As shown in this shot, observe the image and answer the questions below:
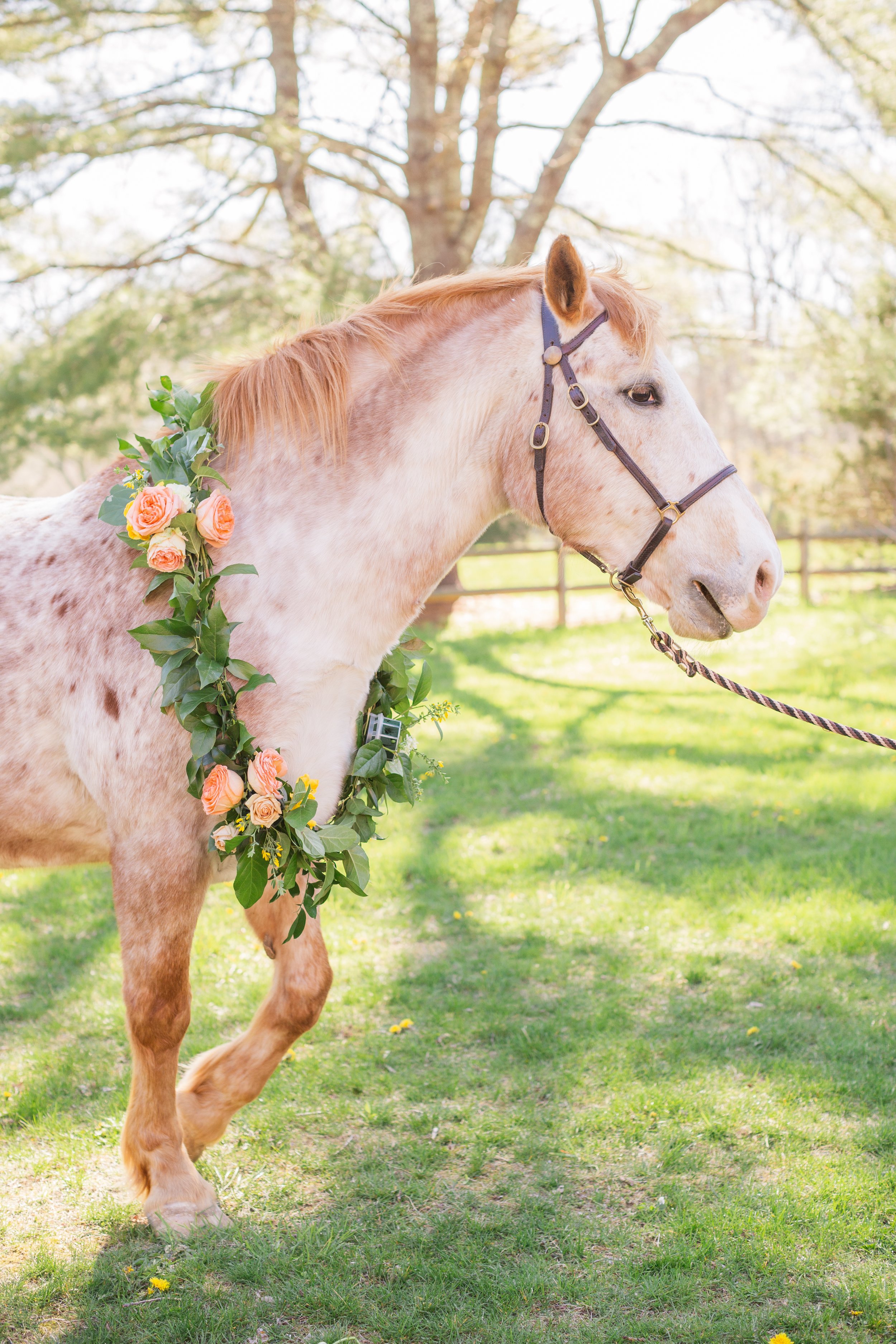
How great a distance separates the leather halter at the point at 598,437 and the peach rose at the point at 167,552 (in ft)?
2.85

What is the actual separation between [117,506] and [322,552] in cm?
54

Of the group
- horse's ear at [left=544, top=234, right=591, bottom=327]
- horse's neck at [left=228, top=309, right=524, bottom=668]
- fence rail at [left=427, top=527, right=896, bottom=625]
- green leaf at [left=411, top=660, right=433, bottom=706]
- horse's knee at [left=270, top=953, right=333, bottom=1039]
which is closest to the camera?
horse's ear at [left=544, top=234, right=591, bottom=327]

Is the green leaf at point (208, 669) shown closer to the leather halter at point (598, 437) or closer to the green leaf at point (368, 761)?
the green leaf at point (368, 761)

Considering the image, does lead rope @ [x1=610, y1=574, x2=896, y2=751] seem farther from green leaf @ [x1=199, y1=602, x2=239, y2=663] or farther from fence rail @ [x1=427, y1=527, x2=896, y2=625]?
fence rail @ [x1=427, y1=527, x2=896, y2=625]

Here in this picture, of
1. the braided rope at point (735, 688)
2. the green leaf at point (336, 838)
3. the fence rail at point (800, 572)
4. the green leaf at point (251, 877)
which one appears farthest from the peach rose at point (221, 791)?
the fence rail at point (800, 572)

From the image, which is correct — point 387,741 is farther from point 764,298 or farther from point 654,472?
point 764,298

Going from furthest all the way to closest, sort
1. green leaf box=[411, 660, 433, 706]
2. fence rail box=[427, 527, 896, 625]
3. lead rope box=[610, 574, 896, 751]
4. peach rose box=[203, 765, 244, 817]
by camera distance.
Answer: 1. fence rail box=[427, 527, 896, 625]
2. green leaf box=[411, 660, 433, 706]
3. lead rope box=[610, 574, 896, 751]
4. peach rose box=[203, 765, 244, 817]

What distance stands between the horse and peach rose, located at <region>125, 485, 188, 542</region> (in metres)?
0.18

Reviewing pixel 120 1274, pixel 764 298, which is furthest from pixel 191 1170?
pixel 764 298

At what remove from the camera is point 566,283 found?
2.22 metres

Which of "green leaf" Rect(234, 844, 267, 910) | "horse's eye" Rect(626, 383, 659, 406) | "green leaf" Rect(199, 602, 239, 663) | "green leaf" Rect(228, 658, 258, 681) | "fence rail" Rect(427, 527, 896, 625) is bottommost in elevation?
"fence rail" Rect(427, 527, 896, 625)

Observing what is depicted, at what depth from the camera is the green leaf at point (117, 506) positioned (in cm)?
237

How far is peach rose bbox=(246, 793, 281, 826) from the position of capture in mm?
2236

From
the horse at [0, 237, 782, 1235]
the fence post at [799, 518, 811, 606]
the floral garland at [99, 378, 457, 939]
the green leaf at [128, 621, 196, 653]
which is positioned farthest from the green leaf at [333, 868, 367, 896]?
the fence post at [799, 518, 811, 606]
